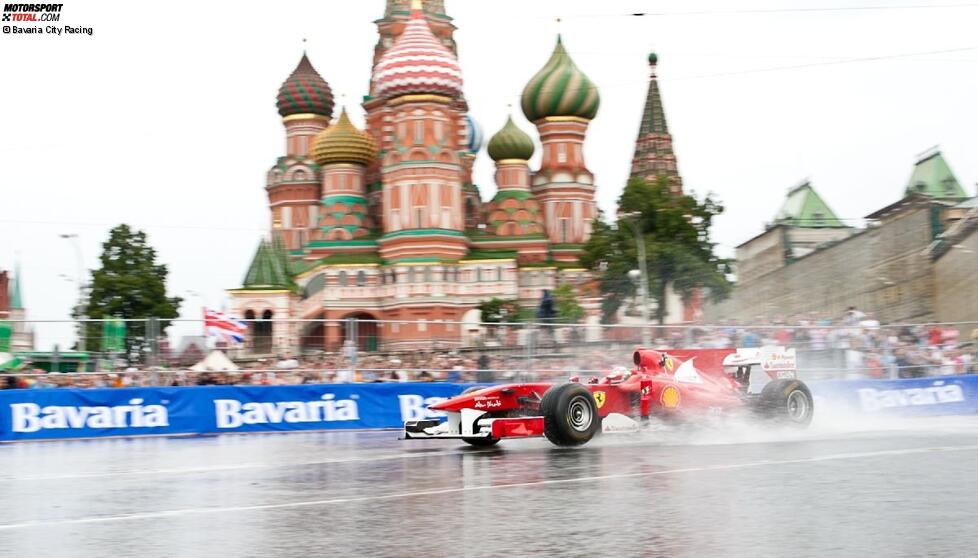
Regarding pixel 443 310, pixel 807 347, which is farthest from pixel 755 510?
pixel 443 310

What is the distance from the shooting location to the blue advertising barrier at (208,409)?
813 inches

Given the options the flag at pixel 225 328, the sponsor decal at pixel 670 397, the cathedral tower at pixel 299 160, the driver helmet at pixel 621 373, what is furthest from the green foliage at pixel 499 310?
the driver helmet at pixel 621 373

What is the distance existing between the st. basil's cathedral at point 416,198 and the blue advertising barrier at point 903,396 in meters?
50.2

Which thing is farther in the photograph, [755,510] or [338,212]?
[338,212]

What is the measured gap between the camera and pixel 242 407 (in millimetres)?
22422

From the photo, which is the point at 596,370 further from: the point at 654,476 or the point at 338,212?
the point at 338,212

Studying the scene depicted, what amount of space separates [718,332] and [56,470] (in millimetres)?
14662

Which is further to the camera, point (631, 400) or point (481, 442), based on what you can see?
point (481, 442)

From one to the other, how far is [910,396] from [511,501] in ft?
61.4

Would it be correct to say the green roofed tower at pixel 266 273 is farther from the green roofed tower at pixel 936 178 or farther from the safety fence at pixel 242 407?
the safety fence at pixel 242 407

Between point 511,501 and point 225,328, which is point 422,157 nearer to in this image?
point 225,328

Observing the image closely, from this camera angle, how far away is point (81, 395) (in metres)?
20.9

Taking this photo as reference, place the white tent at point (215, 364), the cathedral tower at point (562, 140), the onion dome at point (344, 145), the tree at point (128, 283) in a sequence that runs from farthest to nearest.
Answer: the cathedral tower at point (562, 140) < the onion dome at point (344, 145) < the tree at point (128, 283) < the white tent at point (215, 364)

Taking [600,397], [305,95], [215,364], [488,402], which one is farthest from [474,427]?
[305,95]
